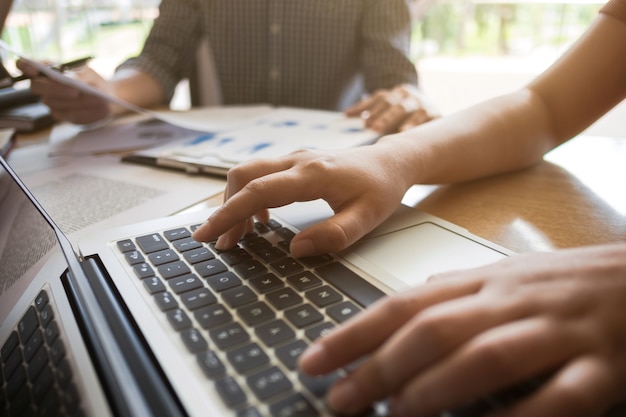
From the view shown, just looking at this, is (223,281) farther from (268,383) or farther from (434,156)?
(434,156)

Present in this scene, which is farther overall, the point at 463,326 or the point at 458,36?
the point at 458,36

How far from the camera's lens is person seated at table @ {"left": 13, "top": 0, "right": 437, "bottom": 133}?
117cm

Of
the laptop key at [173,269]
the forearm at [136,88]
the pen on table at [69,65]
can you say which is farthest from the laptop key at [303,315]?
the forearm at [136,88]

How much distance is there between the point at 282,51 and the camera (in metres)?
1.30

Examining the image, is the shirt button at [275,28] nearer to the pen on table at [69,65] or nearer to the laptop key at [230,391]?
the pen on table at [69,65]

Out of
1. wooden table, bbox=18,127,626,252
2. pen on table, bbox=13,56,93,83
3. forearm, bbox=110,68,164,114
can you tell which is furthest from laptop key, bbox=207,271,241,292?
forearm, bbox=110,68,164,114

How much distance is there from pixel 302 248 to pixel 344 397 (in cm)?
17

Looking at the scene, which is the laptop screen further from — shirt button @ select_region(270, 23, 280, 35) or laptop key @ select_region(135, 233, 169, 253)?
shirt button @ select_region(270, 23, 280, 35)

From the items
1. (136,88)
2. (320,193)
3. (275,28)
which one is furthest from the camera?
(275,28)

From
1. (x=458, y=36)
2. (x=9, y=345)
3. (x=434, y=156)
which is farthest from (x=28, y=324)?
(x=458, y=36)

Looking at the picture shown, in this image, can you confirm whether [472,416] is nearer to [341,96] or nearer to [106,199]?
[106,199]

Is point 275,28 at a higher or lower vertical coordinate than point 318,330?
higher

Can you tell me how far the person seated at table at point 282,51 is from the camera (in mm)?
1174

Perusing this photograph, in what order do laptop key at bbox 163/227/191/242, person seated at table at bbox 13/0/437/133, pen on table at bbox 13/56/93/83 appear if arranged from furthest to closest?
person seated at table at bbox 13/0/437/133, pen on table at bbox 13/56/93/83, laptop key at bbox 163/227/191/242
